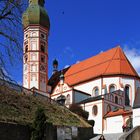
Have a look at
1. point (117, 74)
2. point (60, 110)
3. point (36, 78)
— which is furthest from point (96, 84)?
point (60, 110)

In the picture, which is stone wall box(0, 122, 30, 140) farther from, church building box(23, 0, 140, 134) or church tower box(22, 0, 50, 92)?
church tower box(22, 0, 50, 92)

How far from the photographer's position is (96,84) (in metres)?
61.9

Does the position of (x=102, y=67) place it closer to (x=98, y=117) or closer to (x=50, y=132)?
(x=98, y=117)

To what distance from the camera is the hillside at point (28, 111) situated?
2381 centimetres

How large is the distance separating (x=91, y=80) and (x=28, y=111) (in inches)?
1414

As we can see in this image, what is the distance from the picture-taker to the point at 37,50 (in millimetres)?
67125

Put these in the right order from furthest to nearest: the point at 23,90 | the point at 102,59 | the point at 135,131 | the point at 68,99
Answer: the point at 102,59, the point at 68,99, the point at 23,90, the point at 135,131

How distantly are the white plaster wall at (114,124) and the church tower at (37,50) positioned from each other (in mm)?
17004

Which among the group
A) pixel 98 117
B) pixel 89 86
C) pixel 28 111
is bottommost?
pixel 28 111

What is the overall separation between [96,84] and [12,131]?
4083 cm

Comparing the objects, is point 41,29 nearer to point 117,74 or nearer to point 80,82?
point 80,82

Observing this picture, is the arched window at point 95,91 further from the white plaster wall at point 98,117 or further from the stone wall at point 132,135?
the stone wall at point 132,135

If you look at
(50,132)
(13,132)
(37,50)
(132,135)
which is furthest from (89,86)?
(13,132)

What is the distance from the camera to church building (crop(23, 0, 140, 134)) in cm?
5575
